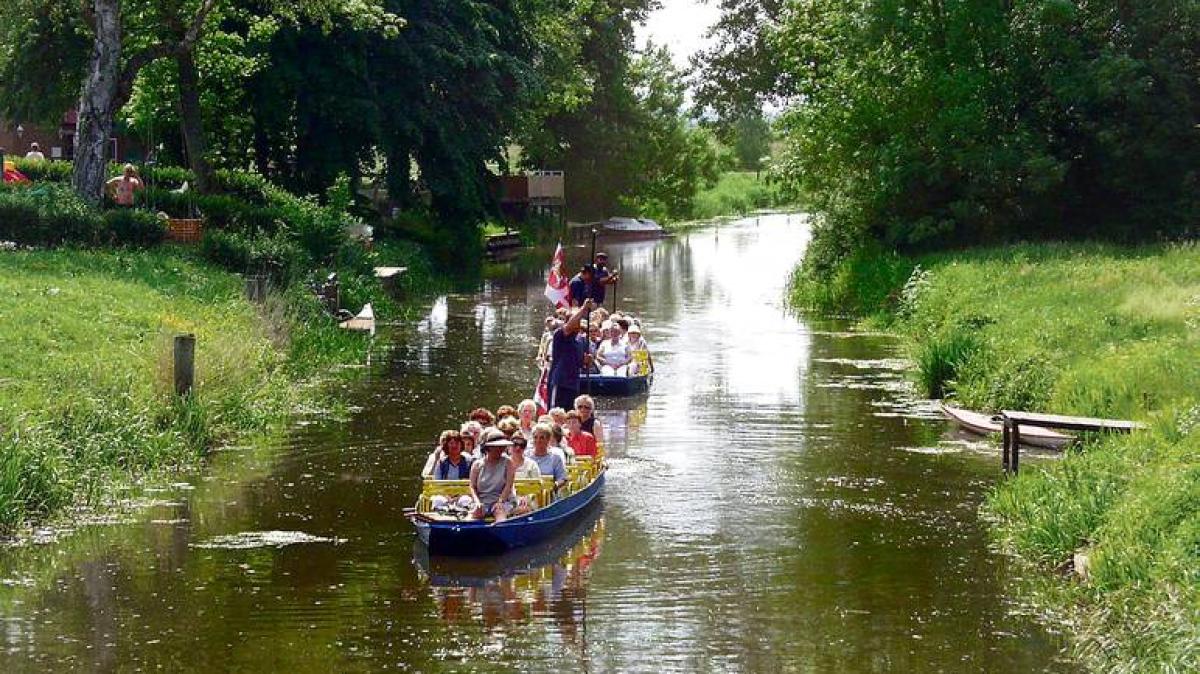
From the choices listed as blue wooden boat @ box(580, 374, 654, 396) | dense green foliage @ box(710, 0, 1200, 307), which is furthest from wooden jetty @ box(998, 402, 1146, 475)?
dense green foliage @ box(710, 0, 1200, 307)

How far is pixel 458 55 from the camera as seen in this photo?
4422 cm

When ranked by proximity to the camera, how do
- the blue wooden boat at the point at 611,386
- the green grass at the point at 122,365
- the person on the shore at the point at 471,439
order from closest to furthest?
the person on the shore at the point at 471,439 < the green grass at the point at 122,365 < the blue wooden boat at the point at 611,386

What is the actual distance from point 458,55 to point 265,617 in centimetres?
3183

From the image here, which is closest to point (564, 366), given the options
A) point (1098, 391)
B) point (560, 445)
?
point (560, 445)

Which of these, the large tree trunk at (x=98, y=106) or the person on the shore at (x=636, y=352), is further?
the large tree trunk at (x=98, y=106)

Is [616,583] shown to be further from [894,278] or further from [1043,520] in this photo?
[894,278]

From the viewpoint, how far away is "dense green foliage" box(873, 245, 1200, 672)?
42.5 ft

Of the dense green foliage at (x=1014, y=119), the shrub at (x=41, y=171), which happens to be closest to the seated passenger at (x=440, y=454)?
the dense green foliage at (x=1014, y=119)

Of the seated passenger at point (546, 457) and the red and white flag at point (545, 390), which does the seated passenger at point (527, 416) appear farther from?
the red and white flag at point (545, 390)

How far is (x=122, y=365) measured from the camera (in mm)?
21219

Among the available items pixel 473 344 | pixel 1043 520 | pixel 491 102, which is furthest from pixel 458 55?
pixel 1043 520

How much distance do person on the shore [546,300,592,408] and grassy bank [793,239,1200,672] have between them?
19.6 feet

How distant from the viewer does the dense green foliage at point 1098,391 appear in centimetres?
1295

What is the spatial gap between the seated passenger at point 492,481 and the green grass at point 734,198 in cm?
7811
